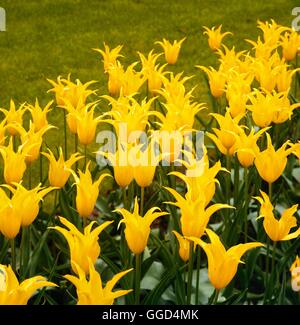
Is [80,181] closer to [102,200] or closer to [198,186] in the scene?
[198,186]

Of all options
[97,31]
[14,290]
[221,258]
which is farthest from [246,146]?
[97,31]

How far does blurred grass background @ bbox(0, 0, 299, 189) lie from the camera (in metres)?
7.56

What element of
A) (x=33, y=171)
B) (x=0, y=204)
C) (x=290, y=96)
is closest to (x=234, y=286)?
(x=0, y=204)

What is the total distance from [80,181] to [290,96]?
248 centimetres

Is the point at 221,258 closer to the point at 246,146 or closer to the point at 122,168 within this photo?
the point at 122,168

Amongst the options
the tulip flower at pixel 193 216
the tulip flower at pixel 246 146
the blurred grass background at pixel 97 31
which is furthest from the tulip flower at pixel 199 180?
the blurred grass background at pixel 97 31

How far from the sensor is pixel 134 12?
361 inches

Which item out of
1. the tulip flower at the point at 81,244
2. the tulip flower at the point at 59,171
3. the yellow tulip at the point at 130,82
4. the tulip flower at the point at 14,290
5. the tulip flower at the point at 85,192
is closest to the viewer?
the tulip flower at the point at 14,290

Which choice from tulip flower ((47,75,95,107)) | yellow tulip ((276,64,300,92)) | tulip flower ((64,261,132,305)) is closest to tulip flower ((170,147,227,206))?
tulip flower ((64,261,132,305))

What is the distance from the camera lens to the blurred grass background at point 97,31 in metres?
7.56

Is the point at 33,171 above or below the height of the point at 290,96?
below

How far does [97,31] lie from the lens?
28.7 feet

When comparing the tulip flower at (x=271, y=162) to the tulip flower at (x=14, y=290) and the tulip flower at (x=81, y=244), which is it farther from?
the tulip flower at (x=14, y=290)

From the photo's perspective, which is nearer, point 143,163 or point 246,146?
point 143,163
